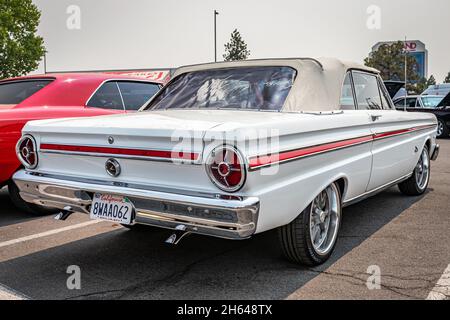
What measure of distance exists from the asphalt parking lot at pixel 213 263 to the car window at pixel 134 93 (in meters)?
1.75

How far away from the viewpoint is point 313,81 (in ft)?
12.3

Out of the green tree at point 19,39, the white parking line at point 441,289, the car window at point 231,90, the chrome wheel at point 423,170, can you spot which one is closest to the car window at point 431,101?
the chrome wheel at point 423,170

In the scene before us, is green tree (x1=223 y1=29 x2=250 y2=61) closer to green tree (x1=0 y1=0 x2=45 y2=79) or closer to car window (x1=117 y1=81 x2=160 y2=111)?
green tree (x1=0 y1=0 x2=45 y2=79)

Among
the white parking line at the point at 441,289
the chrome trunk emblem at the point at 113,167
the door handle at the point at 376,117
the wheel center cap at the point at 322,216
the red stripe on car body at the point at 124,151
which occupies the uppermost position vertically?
the door handle at the point at 376,117

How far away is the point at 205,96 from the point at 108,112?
2042 millimetres

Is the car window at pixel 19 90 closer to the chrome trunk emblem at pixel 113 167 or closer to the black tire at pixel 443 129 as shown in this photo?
the chrome trunk emblem at pixel 113 167

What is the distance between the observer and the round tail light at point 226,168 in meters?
2.65

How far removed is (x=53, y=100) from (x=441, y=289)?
4239 millimetres

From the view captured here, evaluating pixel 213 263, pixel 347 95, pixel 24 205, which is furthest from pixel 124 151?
pixel 24 205

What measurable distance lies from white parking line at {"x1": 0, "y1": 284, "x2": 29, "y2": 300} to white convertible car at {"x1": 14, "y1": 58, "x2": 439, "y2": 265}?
0.63m

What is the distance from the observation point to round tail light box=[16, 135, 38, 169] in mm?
3570

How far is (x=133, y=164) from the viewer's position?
305cm

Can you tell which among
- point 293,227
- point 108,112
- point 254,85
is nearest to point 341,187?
point 293,227
